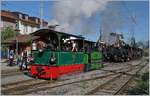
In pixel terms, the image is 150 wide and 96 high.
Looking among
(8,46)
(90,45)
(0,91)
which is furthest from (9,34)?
(0,91)

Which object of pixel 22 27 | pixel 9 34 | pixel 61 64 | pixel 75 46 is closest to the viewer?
pixel 61 64

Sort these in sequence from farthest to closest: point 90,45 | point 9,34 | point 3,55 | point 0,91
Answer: point 9,34
point 3,55
point 90,45
point 0,91

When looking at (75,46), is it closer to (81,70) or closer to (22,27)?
(81,70)

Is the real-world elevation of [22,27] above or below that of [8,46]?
above

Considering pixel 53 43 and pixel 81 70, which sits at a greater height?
pixel 53 43

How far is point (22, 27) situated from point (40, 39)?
52181 millimetres

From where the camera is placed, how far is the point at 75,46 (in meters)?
19.4

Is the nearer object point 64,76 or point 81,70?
point 64,76

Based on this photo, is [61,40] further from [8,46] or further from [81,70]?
[8,46]

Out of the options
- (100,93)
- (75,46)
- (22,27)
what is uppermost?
(22,27)

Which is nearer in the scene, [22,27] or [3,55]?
[3,55]

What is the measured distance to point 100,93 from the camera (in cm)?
1252

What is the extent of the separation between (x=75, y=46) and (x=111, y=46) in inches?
975

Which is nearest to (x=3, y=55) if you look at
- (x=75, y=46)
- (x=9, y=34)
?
(x=9, y=34)
